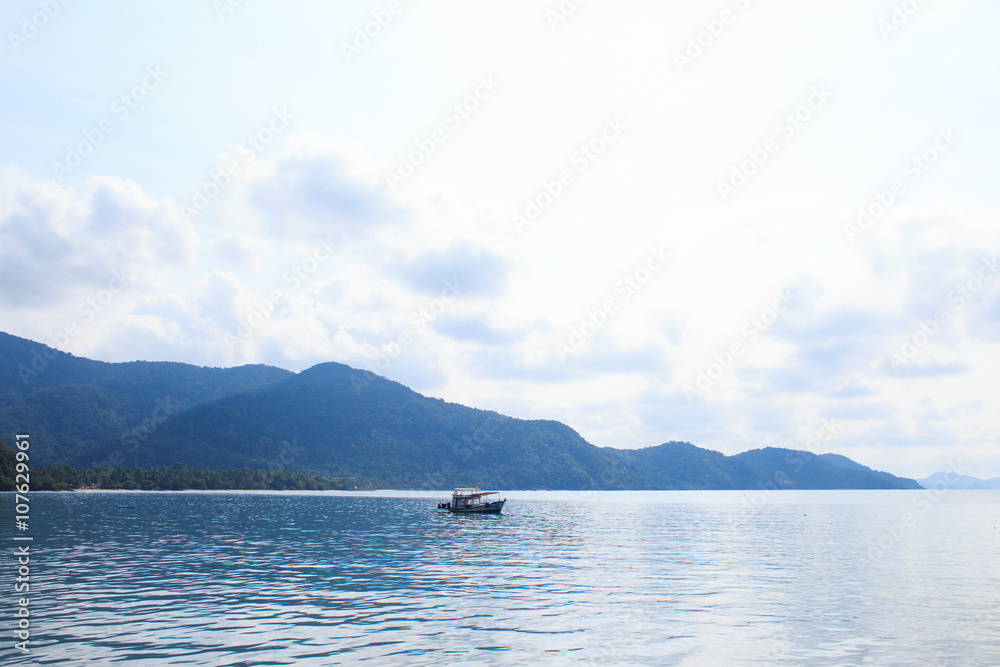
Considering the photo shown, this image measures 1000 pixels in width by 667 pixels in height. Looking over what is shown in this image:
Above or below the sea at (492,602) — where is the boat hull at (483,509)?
above

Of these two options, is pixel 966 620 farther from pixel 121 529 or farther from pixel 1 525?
pixel 1 525

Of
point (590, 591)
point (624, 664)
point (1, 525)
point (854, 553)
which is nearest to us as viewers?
point (624, 664)

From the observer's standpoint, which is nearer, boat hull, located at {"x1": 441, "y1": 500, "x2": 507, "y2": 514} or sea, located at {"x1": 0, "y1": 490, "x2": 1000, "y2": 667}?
sea, located at {"x1": 0, "y1": 490, "x2": 1000, "y2": 667}

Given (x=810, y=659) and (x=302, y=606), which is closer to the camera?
(x=810, y=659)

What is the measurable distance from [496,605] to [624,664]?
493 inches

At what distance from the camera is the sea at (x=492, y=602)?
90.6ft

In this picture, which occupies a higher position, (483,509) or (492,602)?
(483,509)

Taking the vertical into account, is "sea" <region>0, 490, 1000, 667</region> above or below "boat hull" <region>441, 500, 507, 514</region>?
below

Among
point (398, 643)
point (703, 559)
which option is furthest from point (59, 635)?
point (703, 559)

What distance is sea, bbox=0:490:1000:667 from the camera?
27625 mm

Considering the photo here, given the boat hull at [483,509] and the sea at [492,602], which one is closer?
the sea at [492,602]

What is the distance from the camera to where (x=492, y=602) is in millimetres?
38438

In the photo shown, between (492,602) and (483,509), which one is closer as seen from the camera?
(492,602)

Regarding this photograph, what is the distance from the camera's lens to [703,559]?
201 feet
